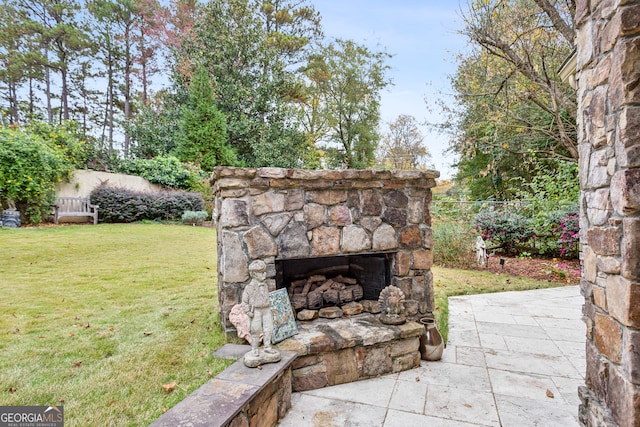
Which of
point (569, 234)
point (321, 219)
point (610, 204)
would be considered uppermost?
point (610, 204)

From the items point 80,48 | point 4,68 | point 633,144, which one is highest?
point 80,48

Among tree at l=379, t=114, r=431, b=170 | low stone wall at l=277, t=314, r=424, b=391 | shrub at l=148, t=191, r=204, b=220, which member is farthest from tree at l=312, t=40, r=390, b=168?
low stone wall at l=277, t=314, r=424, b=391

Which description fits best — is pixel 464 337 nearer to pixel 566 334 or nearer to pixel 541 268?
pixel 566 334

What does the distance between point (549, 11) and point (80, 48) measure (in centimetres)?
1898

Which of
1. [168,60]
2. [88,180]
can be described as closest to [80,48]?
[168,60]

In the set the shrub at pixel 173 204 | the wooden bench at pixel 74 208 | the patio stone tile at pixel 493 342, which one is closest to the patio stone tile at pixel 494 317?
the patio stone tile at pixel 493 342

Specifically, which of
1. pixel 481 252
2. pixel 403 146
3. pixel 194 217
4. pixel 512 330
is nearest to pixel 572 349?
pixel 512 330

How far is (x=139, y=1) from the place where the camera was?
15500 mm

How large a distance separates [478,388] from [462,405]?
315 mm

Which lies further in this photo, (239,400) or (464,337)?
(464,337)

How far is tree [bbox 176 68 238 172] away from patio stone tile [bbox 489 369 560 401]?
11.2m

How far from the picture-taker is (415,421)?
205 cm

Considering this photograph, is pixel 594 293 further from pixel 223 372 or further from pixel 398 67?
pixel 398 67

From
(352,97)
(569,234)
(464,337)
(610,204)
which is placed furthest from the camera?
(352,97)
